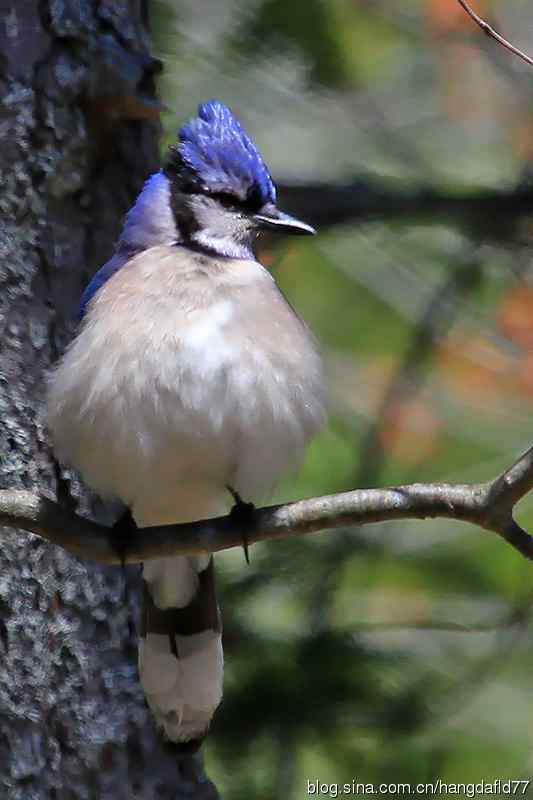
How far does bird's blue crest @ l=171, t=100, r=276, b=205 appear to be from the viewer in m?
3.63

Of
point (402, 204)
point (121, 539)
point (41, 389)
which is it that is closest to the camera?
point (121, 539)

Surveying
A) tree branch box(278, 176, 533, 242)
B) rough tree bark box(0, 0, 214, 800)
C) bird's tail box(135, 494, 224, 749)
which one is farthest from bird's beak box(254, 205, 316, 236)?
bird's tail box(135, 494, 224, 749)

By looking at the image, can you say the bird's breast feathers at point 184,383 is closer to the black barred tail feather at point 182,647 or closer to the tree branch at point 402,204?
the black barred tail feather at point 182,647

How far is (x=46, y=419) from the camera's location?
342cm

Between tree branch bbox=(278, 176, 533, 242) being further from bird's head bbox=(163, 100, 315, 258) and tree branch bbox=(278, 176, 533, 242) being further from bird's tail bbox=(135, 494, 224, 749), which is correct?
bird's tail bbox=(135, 494, 224, 749)

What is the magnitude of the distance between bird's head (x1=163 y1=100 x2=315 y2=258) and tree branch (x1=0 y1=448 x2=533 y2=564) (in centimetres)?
88

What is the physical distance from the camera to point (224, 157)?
3660mm

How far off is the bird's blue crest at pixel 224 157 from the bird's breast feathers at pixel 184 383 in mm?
291

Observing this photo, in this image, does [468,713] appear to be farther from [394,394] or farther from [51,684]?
[51,684]

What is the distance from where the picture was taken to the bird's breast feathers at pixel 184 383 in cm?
319

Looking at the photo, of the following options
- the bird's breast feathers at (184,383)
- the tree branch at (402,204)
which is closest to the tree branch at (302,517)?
the bird's breast feathers at (184,383)

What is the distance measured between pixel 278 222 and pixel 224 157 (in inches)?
8.4

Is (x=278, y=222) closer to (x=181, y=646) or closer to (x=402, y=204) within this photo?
(x=402, y=204)

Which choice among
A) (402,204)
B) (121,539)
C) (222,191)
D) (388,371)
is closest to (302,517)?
(121,539)
